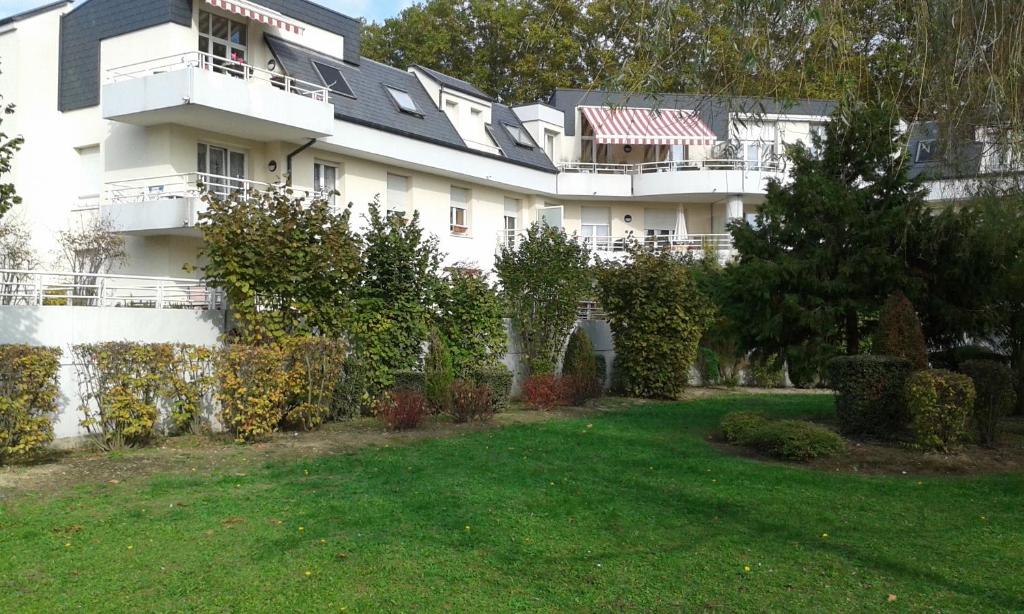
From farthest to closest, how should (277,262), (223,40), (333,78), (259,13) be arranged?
(333,78), (223,40), (259,13), (277,262)

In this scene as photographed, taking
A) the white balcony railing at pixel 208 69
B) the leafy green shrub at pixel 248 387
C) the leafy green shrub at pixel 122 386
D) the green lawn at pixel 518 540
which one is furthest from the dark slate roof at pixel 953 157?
the white balcony railing at pixel 208 69

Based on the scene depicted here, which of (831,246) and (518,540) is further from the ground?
(831,246)

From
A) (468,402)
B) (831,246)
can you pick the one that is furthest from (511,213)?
(831,246)

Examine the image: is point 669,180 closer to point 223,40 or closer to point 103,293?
point 223,40

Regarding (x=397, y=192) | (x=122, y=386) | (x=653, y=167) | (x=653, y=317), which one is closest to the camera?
(x=122, y=386)

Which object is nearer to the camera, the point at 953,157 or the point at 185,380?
the point at 953,157

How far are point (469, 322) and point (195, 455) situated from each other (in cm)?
724

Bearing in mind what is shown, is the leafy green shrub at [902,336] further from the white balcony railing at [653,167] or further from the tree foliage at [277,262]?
the white balcony railing at [653,167]

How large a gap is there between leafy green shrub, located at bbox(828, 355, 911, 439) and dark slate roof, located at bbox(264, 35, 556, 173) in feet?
51.6

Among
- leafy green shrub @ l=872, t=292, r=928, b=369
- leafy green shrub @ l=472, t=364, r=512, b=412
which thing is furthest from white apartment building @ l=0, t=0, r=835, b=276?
leafy green shrub @ l=472, t=364, r=512, b=412

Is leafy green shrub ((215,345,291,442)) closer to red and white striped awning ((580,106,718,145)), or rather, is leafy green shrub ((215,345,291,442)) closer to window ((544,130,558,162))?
window ((544,130,558,162))

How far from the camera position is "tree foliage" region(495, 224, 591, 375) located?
64.3ft

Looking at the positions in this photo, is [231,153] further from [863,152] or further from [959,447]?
[959,447]

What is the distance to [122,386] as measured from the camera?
11.9 m
